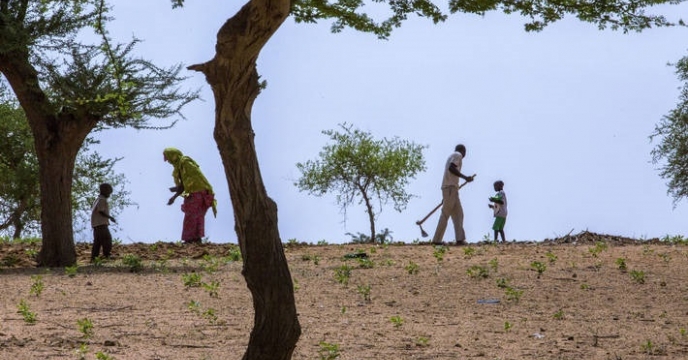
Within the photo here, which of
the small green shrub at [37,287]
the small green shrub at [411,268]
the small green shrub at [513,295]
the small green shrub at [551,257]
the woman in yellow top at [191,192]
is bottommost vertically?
the small green shrub at [513,295]

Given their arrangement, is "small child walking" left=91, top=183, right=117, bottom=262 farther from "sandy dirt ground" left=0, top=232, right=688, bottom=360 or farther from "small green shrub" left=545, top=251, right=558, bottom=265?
"small green shrub" left=545, top=251, right=558, bottom=265

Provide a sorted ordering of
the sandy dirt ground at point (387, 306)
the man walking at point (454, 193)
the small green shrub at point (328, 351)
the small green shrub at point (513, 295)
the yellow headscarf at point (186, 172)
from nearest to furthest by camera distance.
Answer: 1. the small green shrub at point (328, 351)
2. the sandy dirt ground at point (387, 306)
3. the small green shrub at point (513, 295)
4. the man walking at point (454, 193)
5. the yellow headscarf at point (186, 172)

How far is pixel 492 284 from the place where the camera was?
12766 millimetres

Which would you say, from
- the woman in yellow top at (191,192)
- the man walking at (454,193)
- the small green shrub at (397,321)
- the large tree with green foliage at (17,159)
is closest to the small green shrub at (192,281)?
the small green shrub at (397,321)

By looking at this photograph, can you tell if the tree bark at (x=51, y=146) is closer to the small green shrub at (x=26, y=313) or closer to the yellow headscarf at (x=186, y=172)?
the yellow headscarf at (x=186, y=172)

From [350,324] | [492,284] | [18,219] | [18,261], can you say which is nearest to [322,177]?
[18,219]

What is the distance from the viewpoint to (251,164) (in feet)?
24.6

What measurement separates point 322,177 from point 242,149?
72.4 feet

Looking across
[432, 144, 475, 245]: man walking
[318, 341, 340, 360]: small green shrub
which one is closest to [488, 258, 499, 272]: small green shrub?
[432, 144, 475, 245]: man walking

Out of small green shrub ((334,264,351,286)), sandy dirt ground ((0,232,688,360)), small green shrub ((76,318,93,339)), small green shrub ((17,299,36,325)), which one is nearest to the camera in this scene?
sandy dirt ground ((0,232,688,360))

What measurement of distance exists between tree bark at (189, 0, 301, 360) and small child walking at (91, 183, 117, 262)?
9925 millimetres

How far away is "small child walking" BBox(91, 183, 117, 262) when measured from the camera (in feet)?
56.8

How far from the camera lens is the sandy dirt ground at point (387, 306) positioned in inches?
365

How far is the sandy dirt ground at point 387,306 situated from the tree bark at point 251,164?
1.01m
